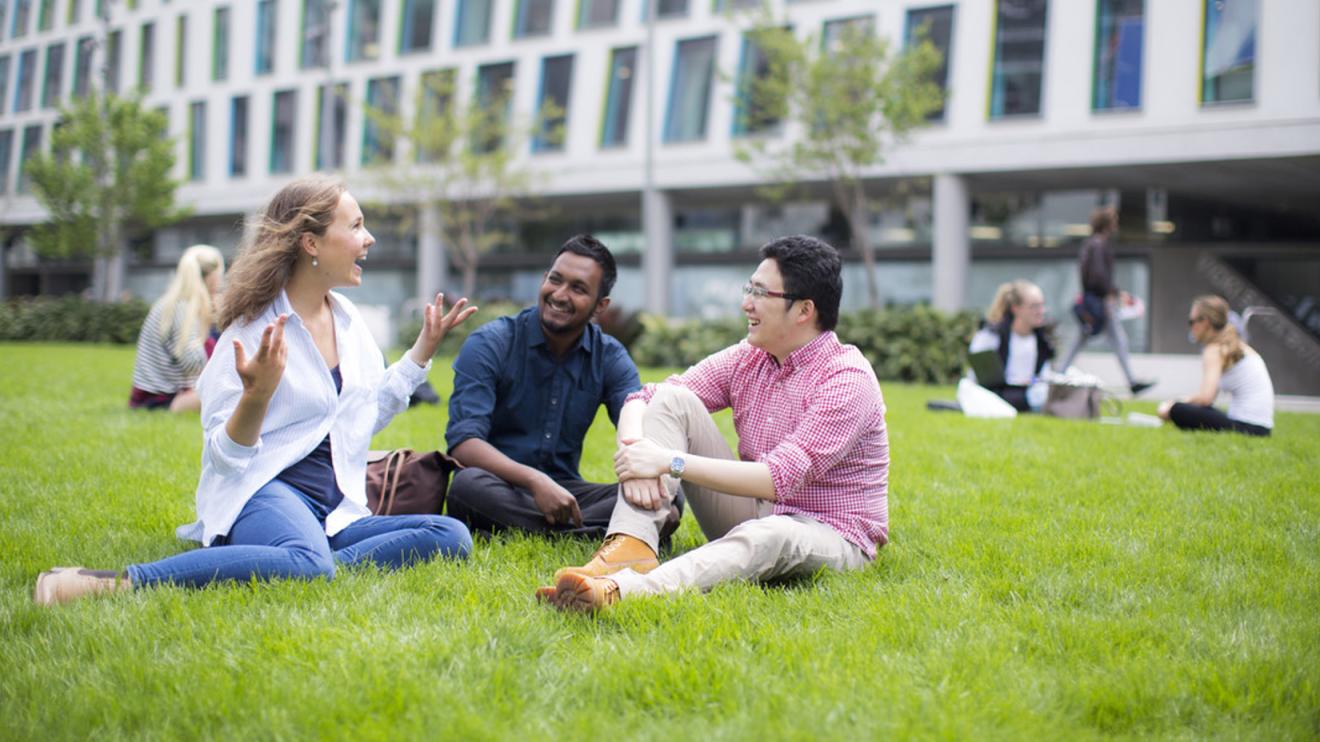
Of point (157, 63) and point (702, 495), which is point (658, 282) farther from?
point (702, 495)

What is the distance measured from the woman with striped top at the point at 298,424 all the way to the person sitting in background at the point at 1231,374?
7.15 m

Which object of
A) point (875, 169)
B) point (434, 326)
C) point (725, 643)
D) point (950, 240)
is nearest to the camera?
point (725, 643)

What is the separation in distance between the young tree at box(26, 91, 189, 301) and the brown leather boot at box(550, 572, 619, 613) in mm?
31508

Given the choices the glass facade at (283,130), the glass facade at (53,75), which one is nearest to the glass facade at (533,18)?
the glass facade at (283,130)

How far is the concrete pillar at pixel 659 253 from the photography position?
2770cm

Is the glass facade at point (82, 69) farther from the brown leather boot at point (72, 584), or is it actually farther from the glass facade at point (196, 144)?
the brown leather boot at point (72, 584)

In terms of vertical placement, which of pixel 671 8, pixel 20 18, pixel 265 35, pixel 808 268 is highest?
pixel 20 18

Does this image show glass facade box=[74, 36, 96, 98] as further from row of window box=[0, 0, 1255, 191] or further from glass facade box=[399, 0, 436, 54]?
glass facade box=[399, 0, 436, 54]

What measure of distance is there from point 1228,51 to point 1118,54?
77.0 inches

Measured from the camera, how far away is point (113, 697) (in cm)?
296

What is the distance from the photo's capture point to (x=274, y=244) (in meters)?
4.38

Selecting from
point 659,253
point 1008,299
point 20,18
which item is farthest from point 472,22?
point 20,18

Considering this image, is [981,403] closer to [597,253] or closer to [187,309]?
[597,253]

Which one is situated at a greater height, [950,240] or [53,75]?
[53,75]
